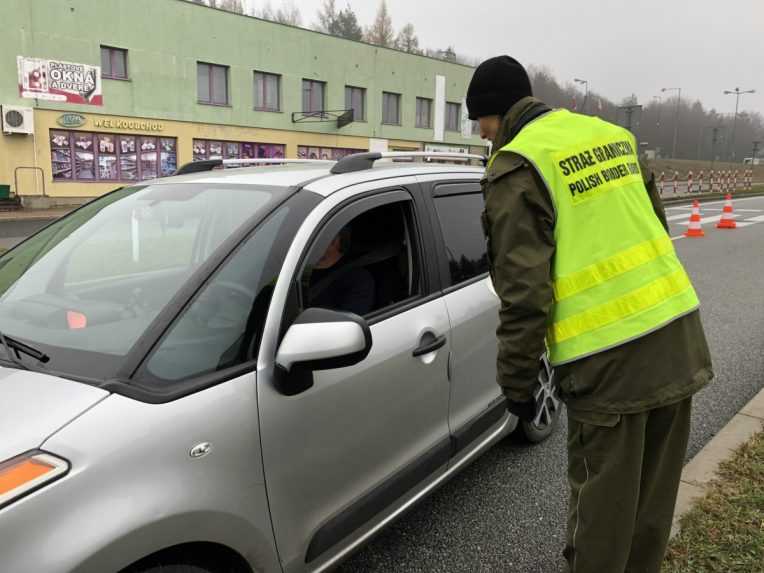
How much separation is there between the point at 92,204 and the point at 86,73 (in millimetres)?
24545

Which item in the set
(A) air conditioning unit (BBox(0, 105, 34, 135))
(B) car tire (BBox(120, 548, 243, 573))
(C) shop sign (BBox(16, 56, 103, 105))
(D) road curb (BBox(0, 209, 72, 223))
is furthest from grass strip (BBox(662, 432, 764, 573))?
(C) shop sign (BBox(16, 56, 103, 105))

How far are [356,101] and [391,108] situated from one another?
2.61 meters

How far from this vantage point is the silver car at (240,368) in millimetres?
1479

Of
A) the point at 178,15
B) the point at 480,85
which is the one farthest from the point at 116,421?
the point at 178,15

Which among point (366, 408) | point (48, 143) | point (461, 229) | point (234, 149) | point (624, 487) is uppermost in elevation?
point (234, 149)

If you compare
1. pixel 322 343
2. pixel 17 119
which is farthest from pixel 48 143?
pixel 322 343

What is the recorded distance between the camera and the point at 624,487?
1.96 metres

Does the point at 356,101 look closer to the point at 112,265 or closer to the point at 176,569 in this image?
the point at 112,265

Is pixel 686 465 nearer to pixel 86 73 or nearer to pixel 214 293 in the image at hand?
pixel 214 293

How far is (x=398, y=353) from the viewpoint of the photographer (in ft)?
7.71

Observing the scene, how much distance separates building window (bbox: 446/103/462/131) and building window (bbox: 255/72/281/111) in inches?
490

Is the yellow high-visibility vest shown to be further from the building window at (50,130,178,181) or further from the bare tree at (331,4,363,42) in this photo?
the bare tree at (331,4,363,42)

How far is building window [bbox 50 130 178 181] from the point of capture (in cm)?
2400

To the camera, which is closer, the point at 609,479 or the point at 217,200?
the point at 609,479
